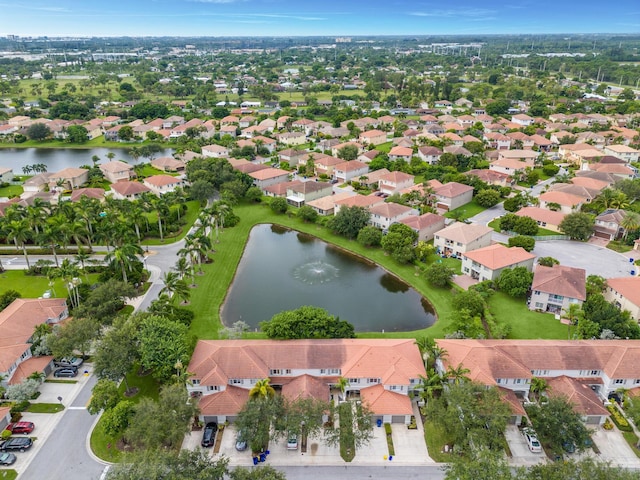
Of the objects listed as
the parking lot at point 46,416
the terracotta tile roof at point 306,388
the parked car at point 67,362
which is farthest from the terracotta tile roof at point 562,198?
the parked car at point 67,362


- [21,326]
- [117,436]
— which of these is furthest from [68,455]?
[21,326]

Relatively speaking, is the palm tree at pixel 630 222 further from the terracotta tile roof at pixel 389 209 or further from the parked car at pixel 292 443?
the parked car at pixel 292 443

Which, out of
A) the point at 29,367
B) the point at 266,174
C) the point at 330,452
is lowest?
the point at 330,452

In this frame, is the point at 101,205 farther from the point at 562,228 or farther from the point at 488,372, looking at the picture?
the point at 562,228

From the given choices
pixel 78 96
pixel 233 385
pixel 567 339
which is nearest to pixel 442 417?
pixel 233 385

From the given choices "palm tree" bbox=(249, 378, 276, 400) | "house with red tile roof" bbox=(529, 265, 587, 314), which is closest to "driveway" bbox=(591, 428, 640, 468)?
"house with red tile roof" bbox=(529, 265, 587, 314)

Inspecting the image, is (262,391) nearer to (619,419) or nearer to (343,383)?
(343,383)
